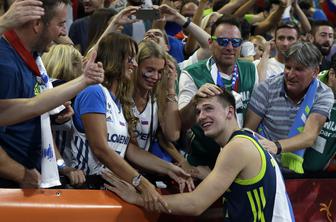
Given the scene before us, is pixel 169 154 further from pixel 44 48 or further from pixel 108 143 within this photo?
pixel 44 48

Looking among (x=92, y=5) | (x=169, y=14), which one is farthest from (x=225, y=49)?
(x=92, y=5)

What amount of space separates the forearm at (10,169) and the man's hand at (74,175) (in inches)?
19.3

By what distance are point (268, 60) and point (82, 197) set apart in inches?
140

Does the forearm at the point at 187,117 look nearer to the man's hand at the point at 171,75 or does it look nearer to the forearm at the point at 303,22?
the man's hand at the point at 171,75

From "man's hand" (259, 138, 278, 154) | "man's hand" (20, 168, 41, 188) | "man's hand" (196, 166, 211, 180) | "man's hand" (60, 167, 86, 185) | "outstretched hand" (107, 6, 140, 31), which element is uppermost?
"outstretched hand" (107, 6, 140, 31)

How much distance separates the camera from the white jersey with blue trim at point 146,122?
5.52 m

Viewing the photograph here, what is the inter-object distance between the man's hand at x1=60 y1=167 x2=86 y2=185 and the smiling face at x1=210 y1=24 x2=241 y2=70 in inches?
75.2

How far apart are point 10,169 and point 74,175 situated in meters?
0.64

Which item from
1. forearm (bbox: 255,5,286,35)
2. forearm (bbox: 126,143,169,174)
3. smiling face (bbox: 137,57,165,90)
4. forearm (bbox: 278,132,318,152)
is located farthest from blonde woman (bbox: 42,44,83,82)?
forearm (bbox: 255,5,286,35)

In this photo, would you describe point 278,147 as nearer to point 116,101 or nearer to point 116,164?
point 116,101

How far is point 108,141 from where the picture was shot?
5.02 metres

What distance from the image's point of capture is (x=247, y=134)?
15.7 ft

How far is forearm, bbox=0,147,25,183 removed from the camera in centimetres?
421

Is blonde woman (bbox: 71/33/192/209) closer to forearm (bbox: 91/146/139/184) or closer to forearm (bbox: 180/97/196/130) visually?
forearm (bbox: 91/146/139/184)
